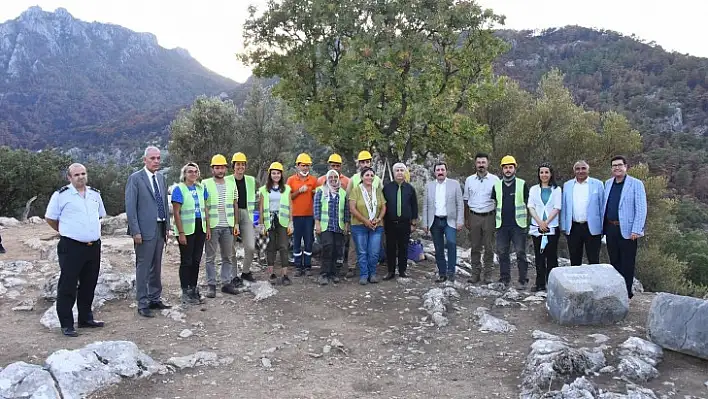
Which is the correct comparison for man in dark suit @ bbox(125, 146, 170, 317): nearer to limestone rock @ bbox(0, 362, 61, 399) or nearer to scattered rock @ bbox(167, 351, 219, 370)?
scattered rock @ bbox(167, 351, 219, 370)

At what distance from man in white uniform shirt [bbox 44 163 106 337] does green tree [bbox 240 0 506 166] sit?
5.25 meters

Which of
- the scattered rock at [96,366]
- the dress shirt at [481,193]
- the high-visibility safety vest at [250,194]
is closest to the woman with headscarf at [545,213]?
the dress shirt at [481,193]

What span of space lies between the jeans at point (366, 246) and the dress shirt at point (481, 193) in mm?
1662

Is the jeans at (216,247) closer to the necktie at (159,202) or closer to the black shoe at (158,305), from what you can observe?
the black shoe at (158,305)

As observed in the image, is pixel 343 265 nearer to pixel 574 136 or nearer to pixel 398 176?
pixel 398 176

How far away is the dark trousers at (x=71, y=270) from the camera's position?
6.14m

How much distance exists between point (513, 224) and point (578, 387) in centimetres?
391

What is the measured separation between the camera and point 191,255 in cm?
752

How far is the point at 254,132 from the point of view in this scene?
89.0 ft

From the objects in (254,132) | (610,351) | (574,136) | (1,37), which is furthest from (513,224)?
(1,37)

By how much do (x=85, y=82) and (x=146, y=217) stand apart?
13100 centimetres

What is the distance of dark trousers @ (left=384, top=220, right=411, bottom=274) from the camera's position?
9039 millimetres

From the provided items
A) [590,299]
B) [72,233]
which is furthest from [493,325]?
[72,233]

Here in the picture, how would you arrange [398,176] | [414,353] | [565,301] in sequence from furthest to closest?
1. [398,176]
2. [565,301]
3. [414,353]
